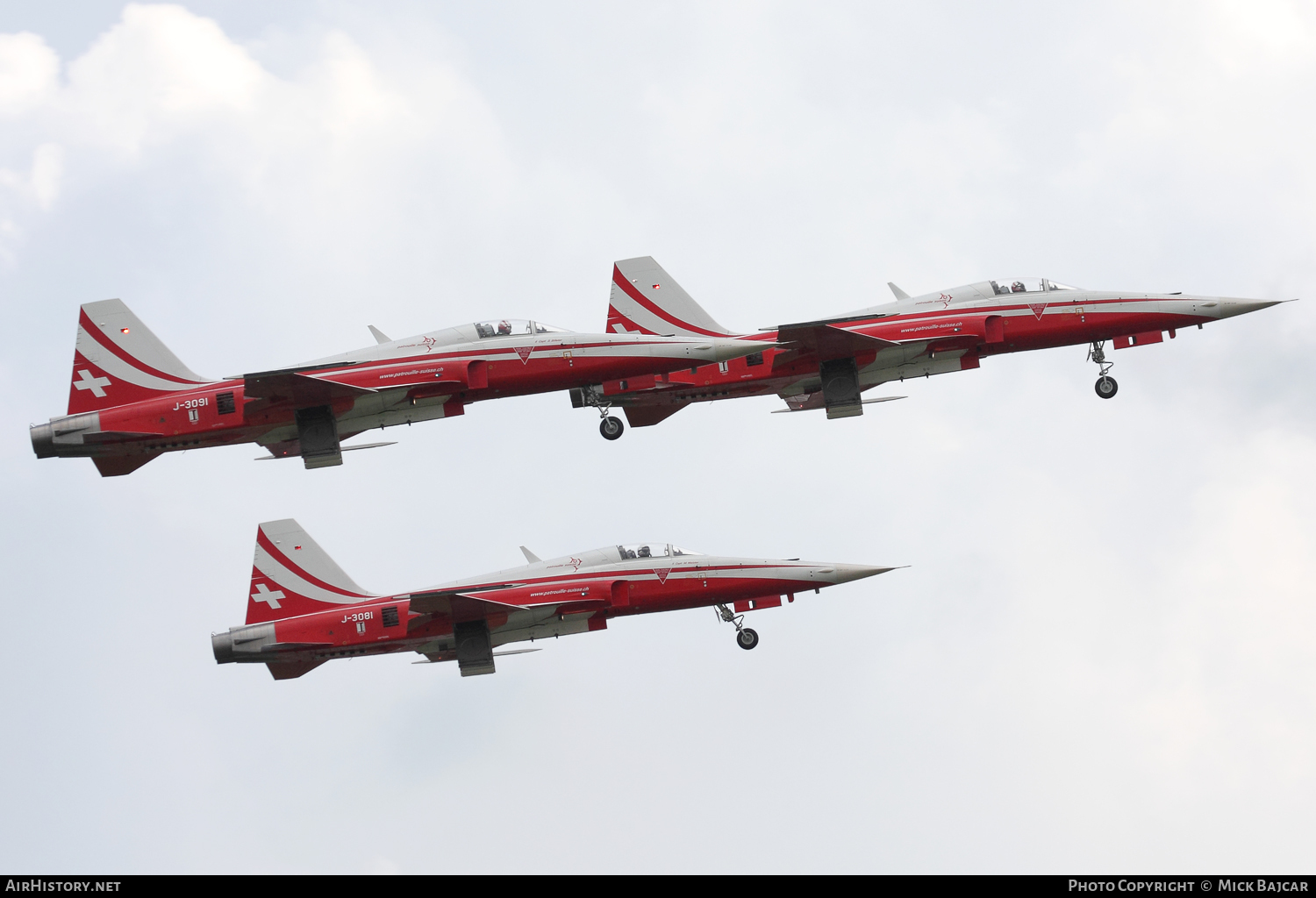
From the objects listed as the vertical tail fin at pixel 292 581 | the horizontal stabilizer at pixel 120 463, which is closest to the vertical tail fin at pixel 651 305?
the vertical tail fin at pixel 292 581

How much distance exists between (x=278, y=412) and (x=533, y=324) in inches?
267

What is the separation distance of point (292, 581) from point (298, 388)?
6699 millimetres

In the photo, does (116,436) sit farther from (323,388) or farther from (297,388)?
(323,388)

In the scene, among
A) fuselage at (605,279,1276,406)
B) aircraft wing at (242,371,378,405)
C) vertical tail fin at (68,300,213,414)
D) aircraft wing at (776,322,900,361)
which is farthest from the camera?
fuselage at (605,279,1276,406)

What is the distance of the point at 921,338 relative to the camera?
5769 cm

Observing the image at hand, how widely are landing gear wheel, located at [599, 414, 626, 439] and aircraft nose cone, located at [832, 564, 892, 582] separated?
690 centimetres

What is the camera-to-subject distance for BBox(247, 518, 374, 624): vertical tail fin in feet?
190

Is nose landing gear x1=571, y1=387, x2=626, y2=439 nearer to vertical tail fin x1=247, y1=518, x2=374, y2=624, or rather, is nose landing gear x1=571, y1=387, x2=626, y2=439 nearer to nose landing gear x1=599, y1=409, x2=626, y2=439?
nose landing gear x1=599, y1=409, x2=626, y2=439

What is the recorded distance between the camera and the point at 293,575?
58.5 meters

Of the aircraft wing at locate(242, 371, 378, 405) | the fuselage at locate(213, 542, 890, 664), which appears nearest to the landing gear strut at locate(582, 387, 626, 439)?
the fuselage at locate(213, 542, 890, 664)

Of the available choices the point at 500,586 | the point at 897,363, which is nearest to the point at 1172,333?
the point at 897,363
